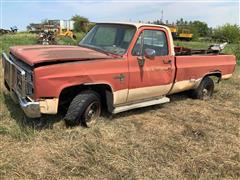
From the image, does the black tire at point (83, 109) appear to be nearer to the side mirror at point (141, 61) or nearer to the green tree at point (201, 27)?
the side mirror at point (141, 61)

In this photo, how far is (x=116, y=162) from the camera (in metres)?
4.42

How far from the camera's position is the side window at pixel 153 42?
19.8 feet

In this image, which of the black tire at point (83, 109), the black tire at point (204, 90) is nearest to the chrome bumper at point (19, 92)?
the black tire at point (83, 109)

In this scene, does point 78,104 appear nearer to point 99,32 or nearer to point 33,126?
point 33,126

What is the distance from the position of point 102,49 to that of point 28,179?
Result: 2.95 metres

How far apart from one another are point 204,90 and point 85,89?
3.72m

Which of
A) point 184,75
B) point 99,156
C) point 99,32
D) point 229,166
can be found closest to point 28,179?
point 99,156

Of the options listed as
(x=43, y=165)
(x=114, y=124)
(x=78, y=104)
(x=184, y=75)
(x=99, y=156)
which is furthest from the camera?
(x=184, y=75)

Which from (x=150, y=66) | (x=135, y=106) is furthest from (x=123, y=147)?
(x=150, y=66)

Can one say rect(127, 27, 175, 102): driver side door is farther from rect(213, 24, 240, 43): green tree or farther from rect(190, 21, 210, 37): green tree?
rect(190, 21, 210, 37): green tree

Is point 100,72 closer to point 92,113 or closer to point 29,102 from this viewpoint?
point 92,113

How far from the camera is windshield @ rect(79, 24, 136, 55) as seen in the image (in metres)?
6.01

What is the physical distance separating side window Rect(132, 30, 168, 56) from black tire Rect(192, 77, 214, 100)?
180cm

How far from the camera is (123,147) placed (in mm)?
4926
